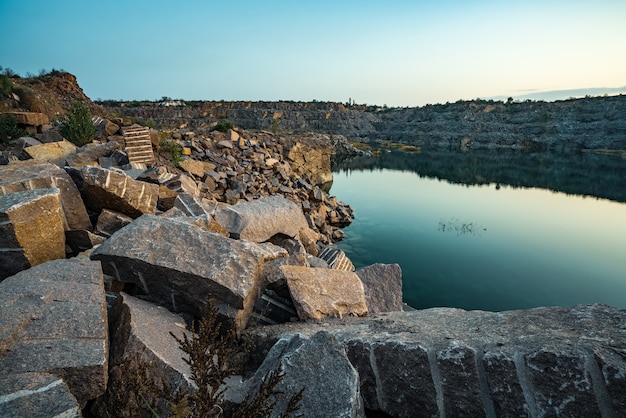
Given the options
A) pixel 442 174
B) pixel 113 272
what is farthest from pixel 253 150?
pixel 442 174

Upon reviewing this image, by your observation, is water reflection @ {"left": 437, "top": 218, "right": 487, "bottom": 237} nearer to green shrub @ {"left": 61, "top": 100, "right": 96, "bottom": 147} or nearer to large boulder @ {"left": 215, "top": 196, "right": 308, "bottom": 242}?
large boulder @ {"left": 215, "top": 196, "right": 308, "bottom": 242}

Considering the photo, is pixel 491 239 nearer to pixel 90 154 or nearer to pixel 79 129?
pixel 90 154

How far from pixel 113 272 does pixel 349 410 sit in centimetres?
281

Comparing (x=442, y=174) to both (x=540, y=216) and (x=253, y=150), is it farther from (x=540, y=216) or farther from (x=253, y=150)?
(x=253, y=150)

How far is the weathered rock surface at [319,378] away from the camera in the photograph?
2412mm

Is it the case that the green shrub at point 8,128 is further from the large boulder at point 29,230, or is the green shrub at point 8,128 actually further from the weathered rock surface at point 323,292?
the weathered rock surface at point 323,292

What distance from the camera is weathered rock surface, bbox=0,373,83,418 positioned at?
1.99 m

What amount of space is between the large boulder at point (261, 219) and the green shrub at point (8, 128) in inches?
334

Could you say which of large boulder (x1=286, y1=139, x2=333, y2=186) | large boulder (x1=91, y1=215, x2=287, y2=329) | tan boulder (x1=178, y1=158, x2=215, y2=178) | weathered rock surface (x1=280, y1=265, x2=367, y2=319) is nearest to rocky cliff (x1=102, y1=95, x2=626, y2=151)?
large boulder (x1=286, y1=139, x2=333, y2=186)

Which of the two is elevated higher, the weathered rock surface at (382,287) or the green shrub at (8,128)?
the green shrub at (8,128)

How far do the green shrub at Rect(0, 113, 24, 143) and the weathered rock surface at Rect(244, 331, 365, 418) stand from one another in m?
12.2

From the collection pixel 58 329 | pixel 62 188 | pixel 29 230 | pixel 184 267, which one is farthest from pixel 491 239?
pixel 58 329

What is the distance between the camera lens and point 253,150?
17453 mm

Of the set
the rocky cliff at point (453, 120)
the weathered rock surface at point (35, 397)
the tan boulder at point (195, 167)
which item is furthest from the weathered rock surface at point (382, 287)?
the rocky cliff at point (453, 120)
